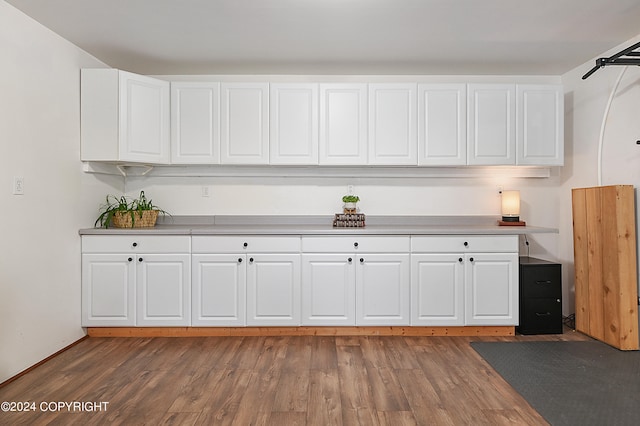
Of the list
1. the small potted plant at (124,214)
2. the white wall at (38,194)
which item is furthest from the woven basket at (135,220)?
the white wall at (38,194)

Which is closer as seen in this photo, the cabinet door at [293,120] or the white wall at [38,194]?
the white wall at [38,194]

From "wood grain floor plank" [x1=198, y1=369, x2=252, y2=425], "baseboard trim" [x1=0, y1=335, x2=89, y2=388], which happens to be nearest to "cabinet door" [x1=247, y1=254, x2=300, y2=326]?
"wood grain floor plank" [x1=198, y1=369, x2=252, y2=425]

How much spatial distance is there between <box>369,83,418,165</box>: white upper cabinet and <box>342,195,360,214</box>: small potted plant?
426 millimetres

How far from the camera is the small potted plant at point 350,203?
151 inches

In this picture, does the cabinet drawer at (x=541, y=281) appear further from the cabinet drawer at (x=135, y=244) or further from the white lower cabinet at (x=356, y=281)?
the cabinet drawer at (x=135, y=244)

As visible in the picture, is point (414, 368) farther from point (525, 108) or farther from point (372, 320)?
point (525, 108)

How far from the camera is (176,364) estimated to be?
2885 mm

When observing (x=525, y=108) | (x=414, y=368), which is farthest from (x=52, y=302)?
(x=525, y=108)

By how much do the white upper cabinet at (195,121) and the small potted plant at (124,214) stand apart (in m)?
0.55

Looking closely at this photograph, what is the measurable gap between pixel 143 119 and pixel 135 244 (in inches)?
42.3

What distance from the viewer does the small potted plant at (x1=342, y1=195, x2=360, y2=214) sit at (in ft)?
12.6

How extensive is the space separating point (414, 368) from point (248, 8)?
2.68 m

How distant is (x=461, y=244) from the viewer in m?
3.44

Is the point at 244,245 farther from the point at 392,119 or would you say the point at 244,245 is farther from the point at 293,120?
the point at 392,119
